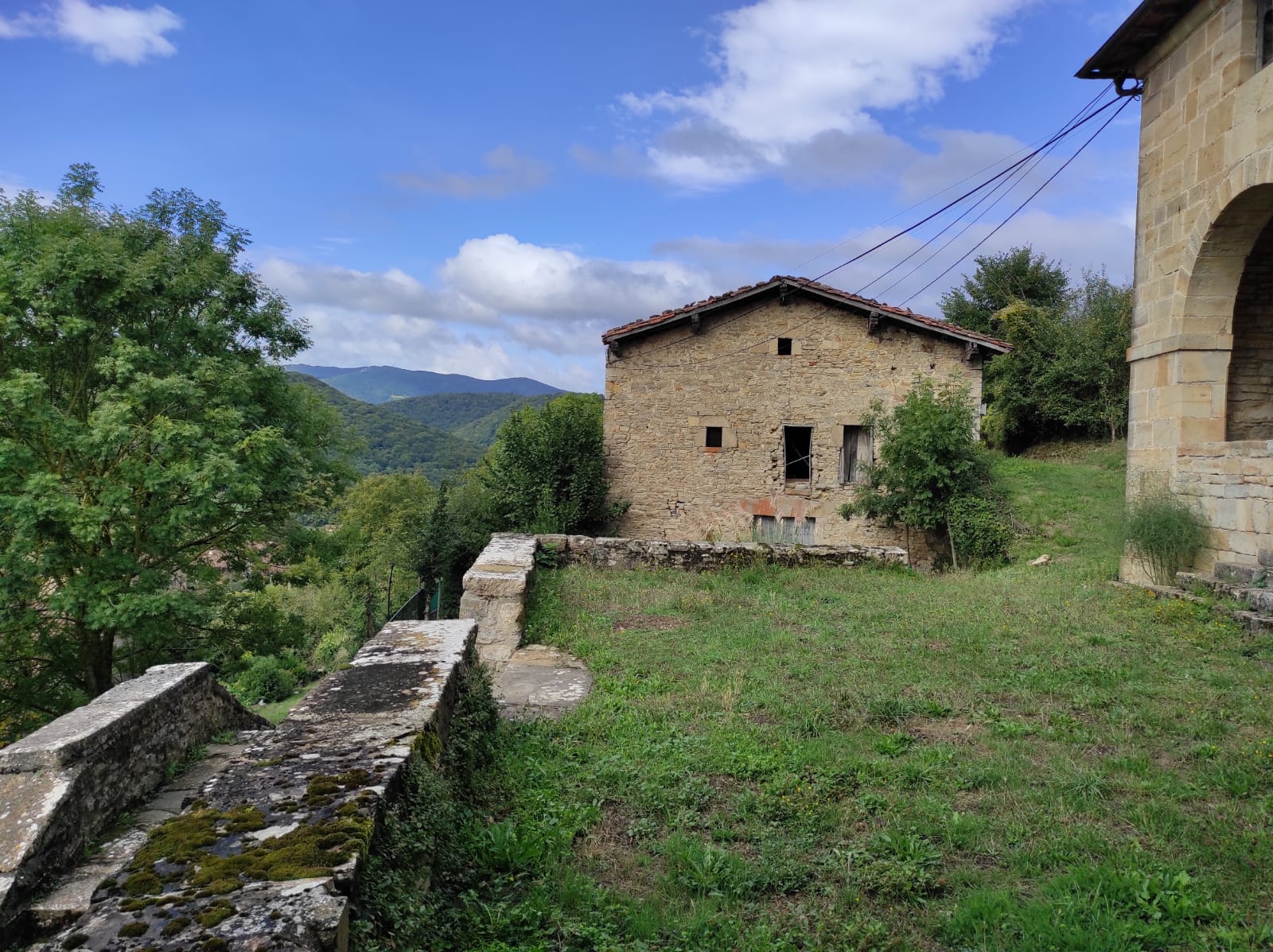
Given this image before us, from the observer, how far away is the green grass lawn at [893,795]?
2.54 metres

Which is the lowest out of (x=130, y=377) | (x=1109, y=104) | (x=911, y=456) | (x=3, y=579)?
(x=3, y=579)

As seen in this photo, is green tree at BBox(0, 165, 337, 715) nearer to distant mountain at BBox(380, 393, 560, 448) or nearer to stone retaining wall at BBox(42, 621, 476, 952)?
stone retaining wall at BBox(42, 621, 476, 952)

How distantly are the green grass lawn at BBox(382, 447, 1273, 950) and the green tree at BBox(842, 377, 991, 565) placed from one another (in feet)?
24.2

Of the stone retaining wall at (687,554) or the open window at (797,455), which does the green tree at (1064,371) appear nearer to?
the open window at (797,455)

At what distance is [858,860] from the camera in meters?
2.95

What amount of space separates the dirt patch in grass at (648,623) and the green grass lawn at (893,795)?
18 centimetres

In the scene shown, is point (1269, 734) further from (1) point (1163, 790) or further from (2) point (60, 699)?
(2) point (60, 699)

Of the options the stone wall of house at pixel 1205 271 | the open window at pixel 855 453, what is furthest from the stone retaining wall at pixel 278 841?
the open window at pixel 855 453

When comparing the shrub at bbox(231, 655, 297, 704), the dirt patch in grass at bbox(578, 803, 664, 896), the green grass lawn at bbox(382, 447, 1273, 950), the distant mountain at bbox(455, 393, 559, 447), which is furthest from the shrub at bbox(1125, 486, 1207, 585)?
the distant mountain at bbox(455, 393, 559, 447)

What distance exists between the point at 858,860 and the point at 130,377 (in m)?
12.7

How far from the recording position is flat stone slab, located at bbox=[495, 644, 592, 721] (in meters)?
4.89

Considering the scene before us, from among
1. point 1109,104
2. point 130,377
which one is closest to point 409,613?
point 130,377

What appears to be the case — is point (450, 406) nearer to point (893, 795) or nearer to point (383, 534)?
point (383, 534)

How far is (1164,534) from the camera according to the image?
7.88 meters
